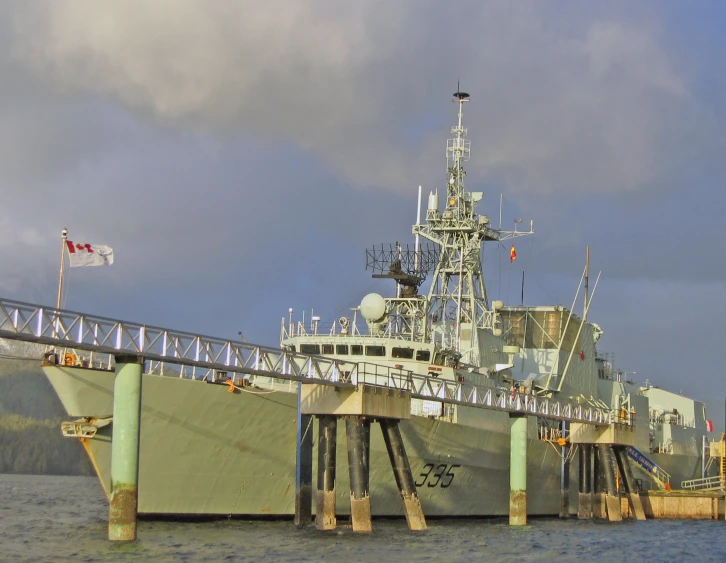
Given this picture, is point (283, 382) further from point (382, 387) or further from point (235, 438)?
point (382, 387)

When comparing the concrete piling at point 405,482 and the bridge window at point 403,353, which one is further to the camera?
the bridge window at point 403,353

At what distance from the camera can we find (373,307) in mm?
50500

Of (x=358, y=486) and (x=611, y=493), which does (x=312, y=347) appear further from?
(x=611, y=493)

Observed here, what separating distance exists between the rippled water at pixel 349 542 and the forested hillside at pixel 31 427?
46.9 m

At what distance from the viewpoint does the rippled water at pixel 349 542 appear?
31.9 meters

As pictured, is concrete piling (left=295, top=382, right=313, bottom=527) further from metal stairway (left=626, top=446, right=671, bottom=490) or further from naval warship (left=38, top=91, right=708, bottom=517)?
metal stairway (left=626, top=446, right=671, bottom=490)

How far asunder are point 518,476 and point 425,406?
16.7 feet

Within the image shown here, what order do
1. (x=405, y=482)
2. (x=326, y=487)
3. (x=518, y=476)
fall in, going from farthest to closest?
1. (x=518, y=476)
2. (x=405, y=482)
3. (x=326, y=487)

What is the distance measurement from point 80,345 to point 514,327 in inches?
1561

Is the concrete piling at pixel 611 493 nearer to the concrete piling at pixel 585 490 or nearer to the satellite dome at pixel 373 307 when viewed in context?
the concrete piling at pixel 585 490

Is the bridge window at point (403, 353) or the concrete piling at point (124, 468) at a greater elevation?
the bridge window at point (403, 353)

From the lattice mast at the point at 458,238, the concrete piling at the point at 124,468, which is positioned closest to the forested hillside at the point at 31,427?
the lattice mast at the point at 458,238

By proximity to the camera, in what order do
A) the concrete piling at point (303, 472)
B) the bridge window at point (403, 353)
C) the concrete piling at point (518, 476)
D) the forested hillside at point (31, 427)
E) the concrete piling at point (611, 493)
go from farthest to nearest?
the forested hillside at point (31, 427) → the concrete piling at point (611, 493) → the bridge window at point (403, 353) → the concrete piling at point (518, 476) → the concrete piling at point (303, 472)

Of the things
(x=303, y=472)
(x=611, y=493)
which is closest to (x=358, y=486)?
(x=303, y=472)
